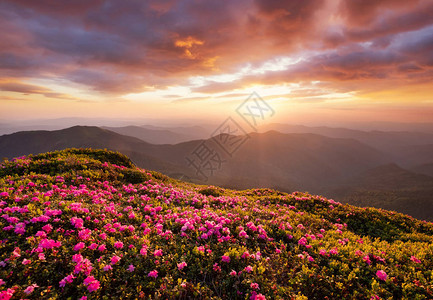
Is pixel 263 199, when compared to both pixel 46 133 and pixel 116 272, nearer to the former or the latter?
pixel 116 272

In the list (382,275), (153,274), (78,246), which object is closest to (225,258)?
(153,274)

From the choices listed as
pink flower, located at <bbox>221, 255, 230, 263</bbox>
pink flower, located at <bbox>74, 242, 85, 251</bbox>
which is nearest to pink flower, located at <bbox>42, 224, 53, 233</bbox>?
pink flower, located at <bbox>74, 242, 85, 251</bbox>

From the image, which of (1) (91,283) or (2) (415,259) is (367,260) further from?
(1) (91,283)

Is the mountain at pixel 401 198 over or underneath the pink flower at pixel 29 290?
underneath

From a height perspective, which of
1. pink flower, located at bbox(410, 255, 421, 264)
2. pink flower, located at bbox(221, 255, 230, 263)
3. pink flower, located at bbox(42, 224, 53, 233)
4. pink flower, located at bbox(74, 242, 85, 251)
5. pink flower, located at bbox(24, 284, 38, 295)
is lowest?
pink flower, located at bbox(410, 255, 421, 264)

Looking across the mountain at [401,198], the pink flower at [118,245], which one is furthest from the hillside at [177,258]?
the mountain at [401,198]

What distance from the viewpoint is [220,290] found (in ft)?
15.5

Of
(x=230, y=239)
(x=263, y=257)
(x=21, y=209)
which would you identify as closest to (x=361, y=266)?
(x=263, y=257)

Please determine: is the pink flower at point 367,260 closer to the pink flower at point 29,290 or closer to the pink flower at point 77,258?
the pink flower at point 77,258

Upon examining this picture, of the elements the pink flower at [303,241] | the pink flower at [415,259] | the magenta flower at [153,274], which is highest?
the magenta flower at [153,274]

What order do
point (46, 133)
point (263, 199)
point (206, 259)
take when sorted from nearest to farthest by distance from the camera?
point (206, 259) → point (263, 199) → point (46, 133)

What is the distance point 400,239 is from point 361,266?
5634 mm

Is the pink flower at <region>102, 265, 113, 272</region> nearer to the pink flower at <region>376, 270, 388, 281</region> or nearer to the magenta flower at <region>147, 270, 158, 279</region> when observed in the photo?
the magenta flower at <region>147, 270, 158, 279</region>

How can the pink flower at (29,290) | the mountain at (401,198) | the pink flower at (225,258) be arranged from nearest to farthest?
the pink flower at (29,290), the pink flower at (225,258), the mountain at (401,198)
